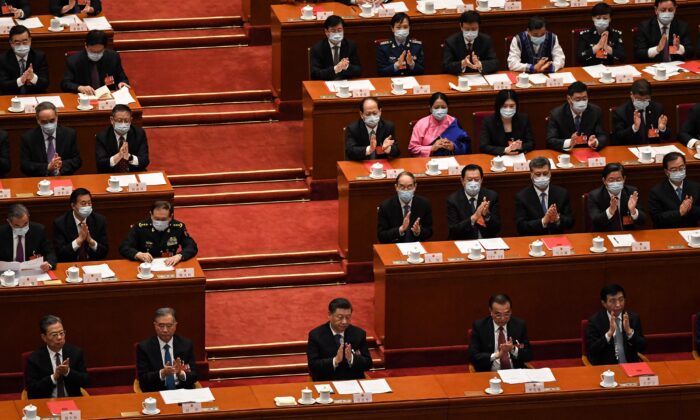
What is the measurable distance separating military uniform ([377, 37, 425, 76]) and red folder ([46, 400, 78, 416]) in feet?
14.6

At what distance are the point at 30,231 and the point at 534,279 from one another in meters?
3.21

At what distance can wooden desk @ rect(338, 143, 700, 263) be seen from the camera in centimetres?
1213

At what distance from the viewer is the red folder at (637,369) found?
1045cm

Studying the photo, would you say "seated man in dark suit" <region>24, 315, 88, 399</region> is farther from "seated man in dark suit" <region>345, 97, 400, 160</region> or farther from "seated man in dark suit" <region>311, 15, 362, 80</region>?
"seated man in dark suit" <region>311, 15, 362, 80</region>

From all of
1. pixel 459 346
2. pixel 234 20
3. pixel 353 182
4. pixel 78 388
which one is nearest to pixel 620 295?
pixel 459 346

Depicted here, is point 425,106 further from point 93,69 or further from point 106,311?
point 106,311

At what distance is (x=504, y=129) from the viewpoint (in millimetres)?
12539

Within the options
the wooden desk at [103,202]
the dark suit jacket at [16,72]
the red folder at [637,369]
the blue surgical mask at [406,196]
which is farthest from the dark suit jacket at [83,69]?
the red folder at [637,369]

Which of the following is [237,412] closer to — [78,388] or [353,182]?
[78,388]

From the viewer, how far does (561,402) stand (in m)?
10.3

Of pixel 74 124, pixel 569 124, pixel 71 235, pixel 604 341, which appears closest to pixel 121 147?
pixel 74 124

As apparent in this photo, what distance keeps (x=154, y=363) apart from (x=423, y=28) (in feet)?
14.9

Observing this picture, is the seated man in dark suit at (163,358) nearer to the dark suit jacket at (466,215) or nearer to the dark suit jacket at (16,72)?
the dark suit jacket at (466,215)

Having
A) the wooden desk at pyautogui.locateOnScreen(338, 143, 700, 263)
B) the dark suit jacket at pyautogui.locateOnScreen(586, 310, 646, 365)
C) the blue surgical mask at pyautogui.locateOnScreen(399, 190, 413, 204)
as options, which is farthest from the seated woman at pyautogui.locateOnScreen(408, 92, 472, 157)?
the dark suit jacket at pyautogui.locateOnScreen(586, 310, 646, 365)
